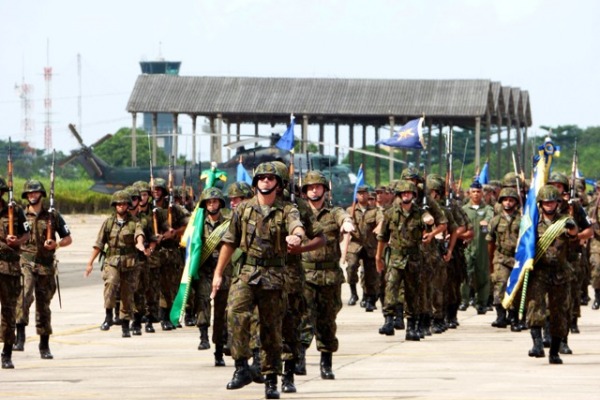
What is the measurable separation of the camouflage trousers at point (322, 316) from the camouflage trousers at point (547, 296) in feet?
6.75

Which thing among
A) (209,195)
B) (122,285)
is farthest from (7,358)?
(122,285)

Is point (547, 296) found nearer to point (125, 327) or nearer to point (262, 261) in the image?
point (262, 261)

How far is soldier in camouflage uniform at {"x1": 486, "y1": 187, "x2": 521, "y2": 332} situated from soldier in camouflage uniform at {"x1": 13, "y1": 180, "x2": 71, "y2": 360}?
19.8 ft

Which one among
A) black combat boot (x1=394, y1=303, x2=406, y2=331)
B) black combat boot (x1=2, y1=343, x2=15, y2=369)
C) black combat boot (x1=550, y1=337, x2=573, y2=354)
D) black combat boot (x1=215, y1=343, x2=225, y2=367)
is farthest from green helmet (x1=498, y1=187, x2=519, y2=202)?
black combat boot (x1=2, y1=343, x2=15, y2=369)

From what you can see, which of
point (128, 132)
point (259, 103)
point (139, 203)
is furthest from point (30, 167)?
point (139, 203)

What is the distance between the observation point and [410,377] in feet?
57.1

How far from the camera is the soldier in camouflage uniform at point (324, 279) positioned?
57.1ft

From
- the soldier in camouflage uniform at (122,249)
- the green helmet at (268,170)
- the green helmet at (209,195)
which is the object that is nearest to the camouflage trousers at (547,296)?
the green helmet at (209,195)

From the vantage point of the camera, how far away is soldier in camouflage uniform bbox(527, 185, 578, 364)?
18656 millimetres

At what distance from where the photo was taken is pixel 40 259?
19969 mm

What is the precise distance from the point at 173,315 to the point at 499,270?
6.12 metres

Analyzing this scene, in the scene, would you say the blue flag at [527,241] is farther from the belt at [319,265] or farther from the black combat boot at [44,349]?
the black combat boot at [44,349]

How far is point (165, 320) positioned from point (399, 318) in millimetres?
3233

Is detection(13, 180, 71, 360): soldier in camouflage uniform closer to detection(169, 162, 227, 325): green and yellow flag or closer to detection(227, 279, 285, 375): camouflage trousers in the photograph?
detection(169, 162, 227, 325): green and yellow flag
